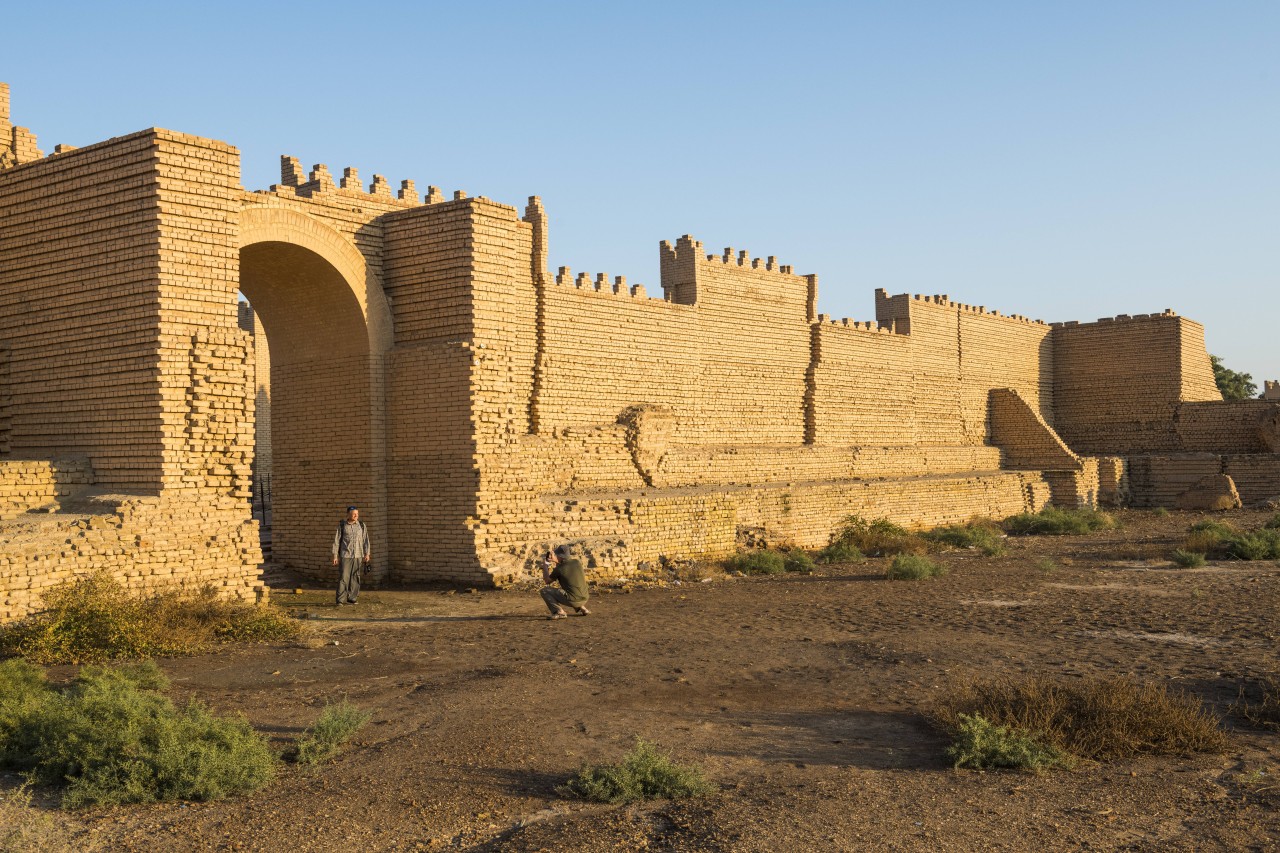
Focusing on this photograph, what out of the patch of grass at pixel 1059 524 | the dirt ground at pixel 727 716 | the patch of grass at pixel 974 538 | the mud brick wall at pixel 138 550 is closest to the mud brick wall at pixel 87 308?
the mud brick wall at pixel 138 550

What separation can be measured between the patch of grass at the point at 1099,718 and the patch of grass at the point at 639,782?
1.80 metres

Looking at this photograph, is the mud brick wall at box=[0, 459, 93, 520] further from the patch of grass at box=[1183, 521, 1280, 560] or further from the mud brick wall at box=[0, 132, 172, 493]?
the patch of grass at box=[1183, 521, 1280, 560]

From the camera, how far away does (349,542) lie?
39.6ft

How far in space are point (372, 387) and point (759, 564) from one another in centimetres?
606

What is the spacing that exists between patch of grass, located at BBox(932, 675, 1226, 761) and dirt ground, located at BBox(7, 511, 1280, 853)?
0.15m

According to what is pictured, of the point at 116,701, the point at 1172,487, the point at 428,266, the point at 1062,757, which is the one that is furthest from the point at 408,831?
the point at 1172,487

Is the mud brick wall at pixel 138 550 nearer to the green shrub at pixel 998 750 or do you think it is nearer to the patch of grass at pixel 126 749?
the patch of grass at pixel 126 749

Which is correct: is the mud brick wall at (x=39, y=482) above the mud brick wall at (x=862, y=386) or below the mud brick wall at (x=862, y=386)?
below

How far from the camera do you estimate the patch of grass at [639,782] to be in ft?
17.0

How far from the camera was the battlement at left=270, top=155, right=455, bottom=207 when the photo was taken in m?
14.3

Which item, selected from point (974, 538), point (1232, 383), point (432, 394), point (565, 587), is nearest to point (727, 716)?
point (565, 587)

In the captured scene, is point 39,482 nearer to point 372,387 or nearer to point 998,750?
point 372,387

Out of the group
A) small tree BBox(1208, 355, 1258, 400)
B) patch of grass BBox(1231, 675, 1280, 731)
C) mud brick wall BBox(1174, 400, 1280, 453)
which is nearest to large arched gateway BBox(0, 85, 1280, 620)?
patch of grass BBox(1231, 675, 1280, 731)

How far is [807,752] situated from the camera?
6023mm
